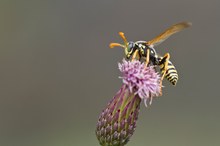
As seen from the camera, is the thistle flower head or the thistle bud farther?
the thistle flower head

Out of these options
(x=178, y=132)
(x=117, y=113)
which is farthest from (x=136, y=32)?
(x=117, y=113)

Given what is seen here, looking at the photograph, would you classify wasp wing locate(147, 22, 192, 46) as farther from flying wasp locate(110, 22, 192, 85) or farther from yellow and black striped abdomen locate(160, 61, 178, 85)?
yellow and black striped abdomen locate(160, 61, 178, 85)

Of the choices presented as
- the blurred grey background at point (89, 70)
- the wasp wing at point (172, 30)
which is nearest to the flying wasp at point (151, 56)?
the wasp wing at point (172, 30)

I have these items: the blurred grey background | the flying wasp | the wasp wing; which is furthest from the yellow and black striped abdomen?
the blurred grey background

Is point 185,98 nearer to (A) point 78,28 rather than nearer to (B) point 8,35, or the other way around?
(A) point 78,28

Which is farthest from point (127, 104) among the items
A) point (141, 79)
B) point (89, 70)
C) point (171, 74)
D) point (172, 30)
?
point (89, 70)

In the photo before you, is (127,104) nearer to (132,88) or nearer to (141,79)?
(132,88)

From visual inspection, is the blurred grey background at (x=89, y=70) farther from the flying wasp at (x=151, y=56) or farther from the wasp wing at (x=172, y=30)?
the wasp wing at (x=172, y=30)
